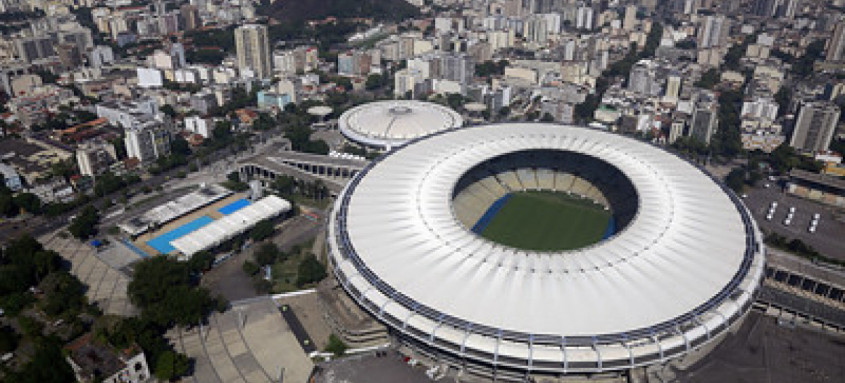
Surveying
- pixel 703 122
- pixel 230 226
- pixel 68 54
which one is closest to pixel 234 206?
pixel 230 226

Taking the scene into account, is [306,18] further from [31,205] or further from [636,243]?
[636,243]

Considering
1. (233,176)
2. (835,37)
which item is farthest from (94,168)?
(835,37)

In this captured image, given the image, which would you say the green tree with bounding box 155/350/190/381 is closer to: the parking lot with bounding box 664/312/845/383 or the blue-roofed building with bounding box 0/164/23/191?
the parking lot with bounding box 664/312/845/383

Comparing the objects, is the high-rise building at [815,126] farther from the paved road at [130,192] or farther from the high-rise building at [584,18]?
the high-rise building at [584,18]

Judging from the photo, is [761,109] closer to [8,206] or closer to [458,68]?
[458,68]

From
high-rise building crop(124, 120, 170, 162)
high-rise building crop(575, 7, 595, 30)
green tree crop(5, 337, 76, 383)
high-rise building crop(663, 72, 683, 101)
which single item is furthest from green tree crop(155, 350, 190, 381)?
high-rise building crop(575, 7, 595, 30)

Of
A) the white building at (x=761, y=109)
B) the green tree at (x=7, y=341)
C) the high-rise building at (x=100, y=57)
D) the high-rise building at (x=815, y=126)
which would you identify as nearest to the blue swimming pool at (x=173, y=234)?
the green tree at (x=7, y=341)
